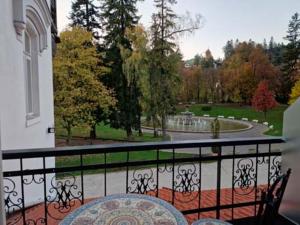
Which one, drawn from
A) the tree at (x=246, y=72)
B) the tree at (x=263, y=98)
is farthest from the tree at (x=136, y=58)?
the tree at (x=246, y=72)

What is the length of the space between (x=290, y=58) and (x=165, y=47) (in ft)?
56.9

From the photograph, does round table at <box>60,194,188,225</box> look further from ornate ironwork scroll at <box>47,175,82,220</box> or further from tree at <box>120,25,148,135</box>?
tree at <box>120,25,148,135</box>

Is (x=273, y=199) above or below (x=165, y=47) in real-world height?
below

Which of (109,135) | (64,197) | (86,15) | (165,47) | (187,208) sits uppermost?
(86,15)

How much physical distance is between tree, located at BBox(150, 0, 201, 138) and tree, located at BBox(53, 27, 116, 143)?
324 centimetres

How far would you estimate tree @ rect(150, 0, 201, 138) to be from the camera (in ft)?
46.1

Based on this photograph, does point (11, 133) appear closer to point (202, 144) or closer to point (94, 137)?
point (202, 144)

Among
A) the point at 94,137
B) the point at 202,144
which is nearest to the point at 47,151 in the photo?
the point at 202,144

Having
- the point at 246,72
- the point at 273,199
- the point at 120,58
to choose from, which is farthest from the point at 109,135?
the point at 246,72

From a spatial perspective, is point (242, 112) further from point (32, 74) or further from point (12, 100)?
point (12, 100)

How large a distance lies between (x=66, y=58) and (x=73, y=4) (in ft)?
22.2

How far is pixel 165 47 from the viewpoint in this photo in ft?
46.1

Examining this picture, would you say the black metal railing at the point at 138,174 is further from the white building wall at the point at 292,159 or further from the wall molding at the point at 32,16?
the wall molding at the point at 32,16

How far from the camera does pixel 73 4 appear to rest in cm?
1712
